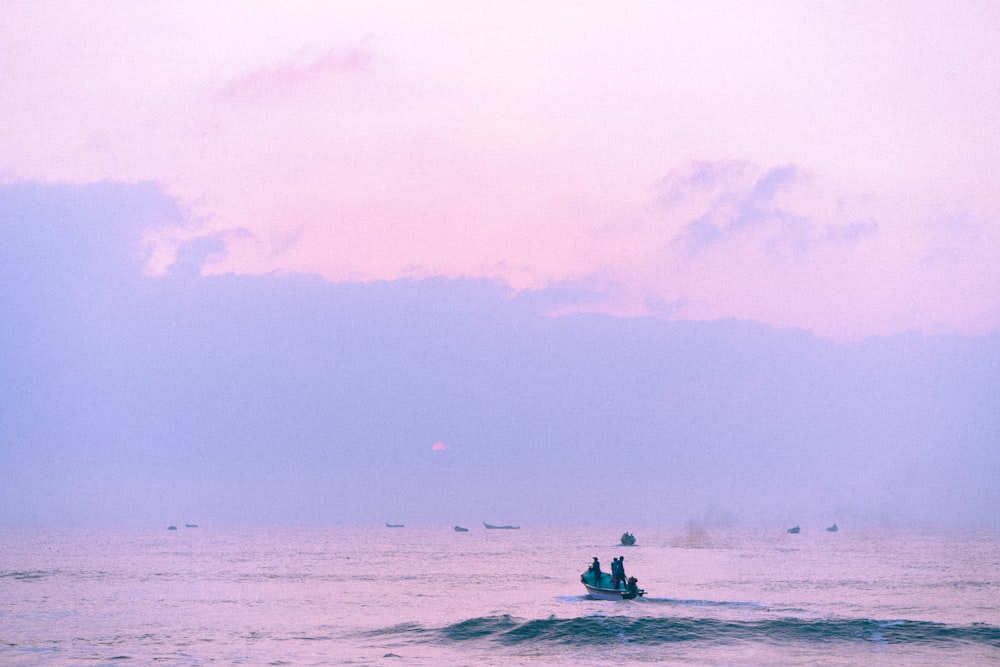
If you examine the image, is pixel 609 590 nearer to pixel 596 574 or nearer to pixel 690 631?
pixel 596 574

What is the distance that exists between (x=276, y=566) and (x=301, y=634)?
64514 millimetres

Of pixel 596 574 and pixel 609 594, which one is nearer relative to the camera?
pixel 609 594

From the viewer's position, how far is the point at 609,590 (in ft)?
212

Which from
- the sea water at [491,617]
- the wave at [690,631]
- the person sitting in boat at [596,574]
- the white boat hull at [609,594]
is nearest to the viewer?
the sea water at [491,617]

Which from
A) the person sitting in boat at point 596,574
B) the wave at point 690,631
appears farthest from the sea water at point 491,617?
the person sitting in boat at point 596,574

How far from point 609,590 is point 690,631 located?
12.8 metres

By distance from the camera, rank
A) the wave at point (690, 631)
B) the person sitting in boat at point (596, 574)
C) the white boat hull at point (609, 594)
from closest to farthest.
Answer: the wave at point (690, 631) < the white boat hull at point (609, 594) < the person sitting in boat at point (596, 574)

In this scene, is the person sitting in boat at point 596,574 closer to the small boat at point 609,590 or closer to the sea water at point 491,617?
the small boat at point 609,590

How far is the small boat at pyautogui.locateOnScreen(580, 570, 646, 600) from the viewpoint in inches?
2485

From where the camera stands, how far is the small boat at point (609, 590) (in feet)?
207

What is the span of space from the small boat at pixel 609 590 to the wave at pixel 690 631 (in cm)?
766

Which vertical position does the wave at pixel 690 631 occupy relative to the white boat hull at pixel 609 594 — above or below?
below

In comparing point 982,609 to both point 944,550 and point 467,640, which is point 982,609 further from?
point 944,550

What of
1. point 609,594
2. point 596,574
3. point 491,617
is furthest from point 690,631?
point 596,574
